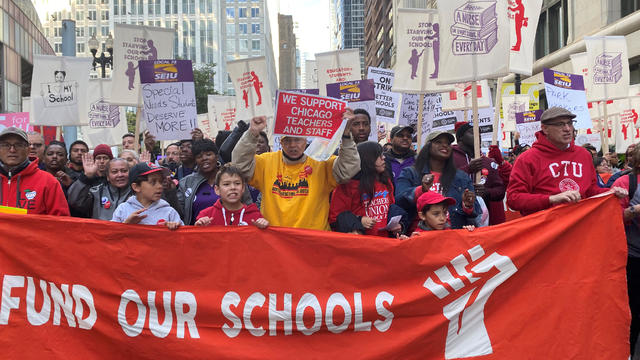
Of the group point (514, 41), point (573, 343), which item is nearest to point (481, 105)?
point (514, 41)

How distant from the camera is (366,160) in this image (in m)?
4.88

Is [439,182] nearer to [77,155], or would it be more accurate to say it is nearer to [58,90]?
[77,155]

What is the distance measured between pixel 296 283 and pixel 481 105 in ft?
25.1

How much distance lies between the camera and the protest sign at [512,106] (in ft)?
52.1

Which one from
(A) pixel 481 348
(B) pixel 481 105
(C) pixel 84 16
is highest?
(C) pixel 84 16

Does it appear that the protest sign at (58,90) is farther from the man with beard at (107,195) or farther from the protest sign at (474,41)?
the protest sign at (474,41)

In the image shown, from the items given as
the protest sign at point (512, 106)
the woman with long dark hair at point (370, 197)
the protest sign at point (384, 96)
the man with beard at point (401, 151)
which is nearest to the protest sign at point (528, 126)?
the protest sign at point (384, 96)

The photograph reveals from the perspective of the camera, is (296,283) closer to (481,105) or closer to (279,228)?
(279,228)

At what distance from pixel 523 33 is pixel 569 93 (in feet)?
14.0

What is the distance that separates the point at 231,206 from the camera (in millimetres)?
4625

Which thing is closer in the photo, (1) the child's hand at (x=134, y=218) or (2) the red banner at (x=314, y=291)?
(2) the red banner at (x=314, y=291)

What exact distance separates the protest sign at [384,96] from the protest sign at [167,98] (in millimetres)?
3793

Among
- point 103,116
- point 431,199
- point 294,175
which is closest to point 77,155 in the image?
point 294,175

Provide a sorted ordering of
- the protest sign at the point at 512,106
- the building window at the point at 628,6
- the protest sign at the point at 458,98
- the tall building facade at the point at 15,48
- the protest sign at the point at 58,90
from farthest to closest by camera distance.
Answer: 1. the tall building facade at the point at 15,48
2. the building window at the point at 628,6
3. the protest sign at the point at 512,106
4. the protest sign at the point at 458,98
5. the protest sign at the point at 58,90
